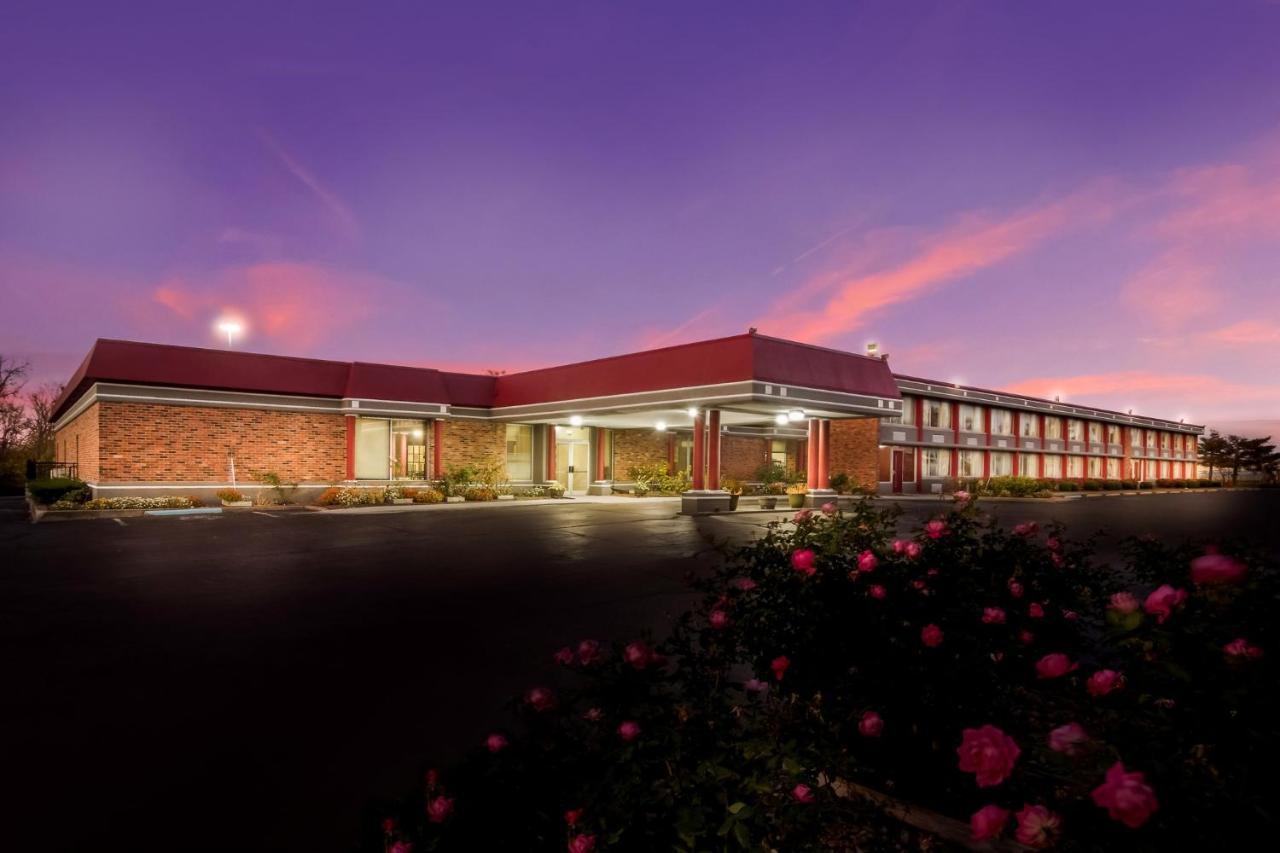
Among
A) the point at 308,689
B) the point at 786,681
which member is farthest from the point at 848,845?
the point at 308,689

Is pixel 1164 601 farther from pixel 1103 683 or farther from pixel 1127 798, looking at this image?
pixel 1127 798

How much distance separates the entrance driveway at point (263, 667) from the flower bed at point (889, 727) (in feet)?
4.67

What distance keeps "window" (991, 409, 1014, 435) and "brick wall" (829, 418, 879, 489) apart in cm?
1403

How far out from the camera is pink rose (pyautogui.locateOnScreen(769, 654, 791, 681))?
125 inches

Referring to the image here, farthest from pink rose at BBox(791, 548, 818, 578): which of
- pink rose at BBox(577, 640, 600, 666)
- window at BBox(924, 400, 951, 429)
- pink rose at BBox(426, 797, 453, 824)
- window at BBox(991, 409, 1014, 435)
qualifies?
window at BBox(991, 409, 1014, 435)

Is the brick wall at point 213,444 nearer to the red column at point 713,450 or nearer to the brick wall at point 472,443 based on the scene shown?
the brick wall at point 472,443

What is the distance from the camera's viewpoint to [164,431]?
22391mm

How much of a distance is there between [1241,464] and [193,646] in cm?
12077

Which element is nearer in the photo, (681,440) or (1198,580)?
(1198,580)

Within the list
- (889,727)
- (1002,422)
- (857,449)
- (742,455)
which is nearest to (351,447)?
(742,455)

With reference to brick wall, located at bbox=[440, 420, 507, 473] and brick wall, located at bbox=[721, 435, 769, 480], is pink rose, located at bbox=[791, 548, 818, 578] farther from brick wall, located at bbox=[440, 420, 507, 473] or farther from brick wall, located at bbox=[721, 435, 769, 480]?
brick wall, located at bbox=[721, 435, 769, 480]

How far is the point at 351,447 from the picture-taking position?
25891mm

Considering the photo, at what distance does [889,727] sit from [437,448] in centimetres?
2696

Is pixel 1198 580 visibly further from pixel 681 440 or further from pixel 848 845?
pixel 681 440
